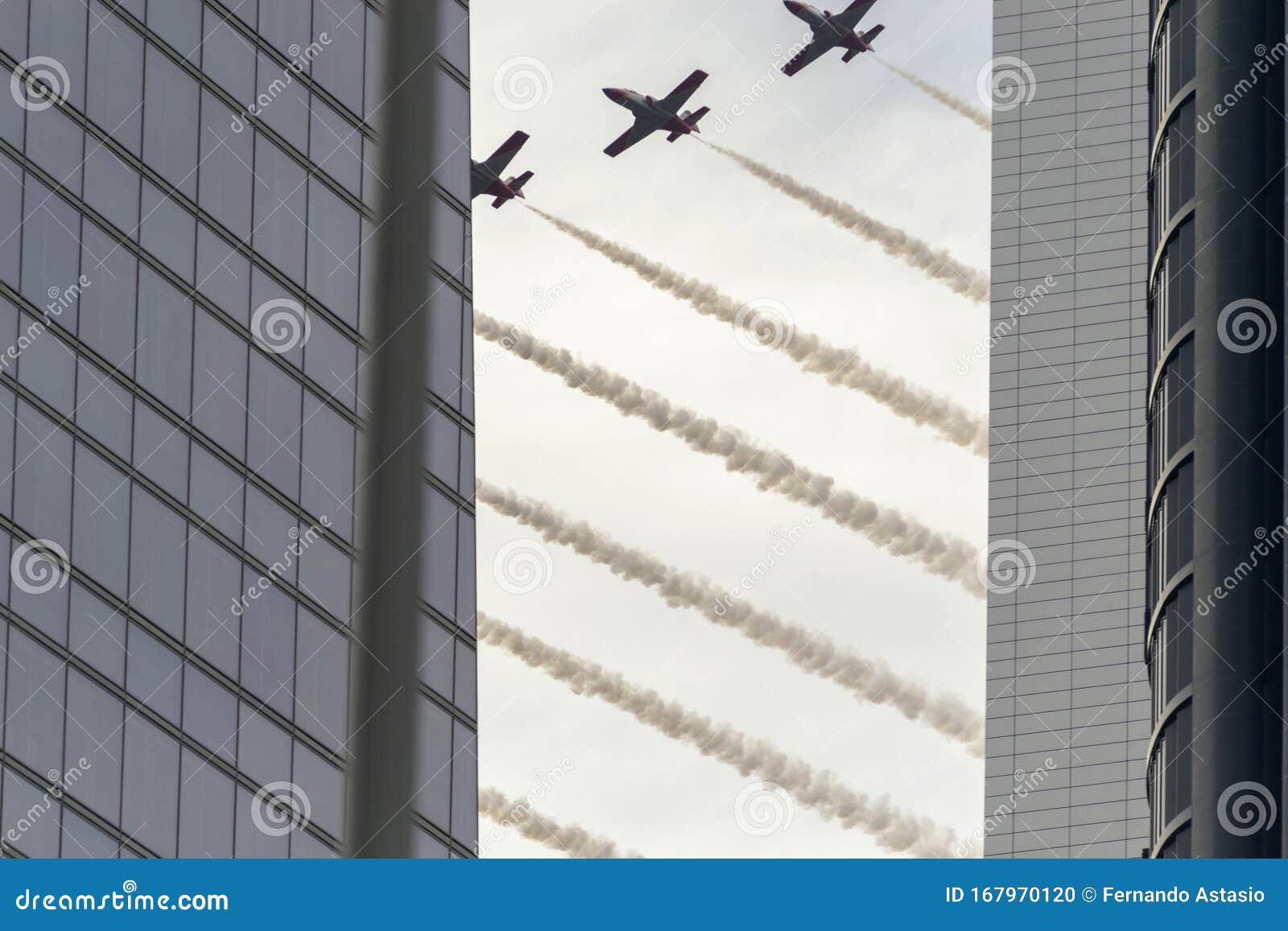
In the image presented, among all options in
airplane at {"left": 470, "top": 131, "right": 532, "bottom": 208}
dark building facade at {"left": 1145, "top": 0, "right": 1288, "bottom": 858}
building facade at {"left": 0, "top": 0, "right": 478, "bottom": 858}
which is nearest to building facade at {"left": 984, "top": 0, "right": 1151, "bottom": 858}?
airplane at {"left": 470, "top": 131, "right": 532, "bottom": 208}

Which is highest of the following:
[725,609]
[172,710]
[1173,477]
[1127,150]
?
[1127,150]

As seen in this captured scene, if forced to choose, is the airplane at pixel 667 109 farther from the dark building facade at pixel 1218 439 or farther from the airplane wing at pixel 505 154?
the dark building facade at pixel 1218 439

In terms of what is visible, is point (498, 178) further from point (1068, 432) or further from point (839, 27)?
point (1068, 432)

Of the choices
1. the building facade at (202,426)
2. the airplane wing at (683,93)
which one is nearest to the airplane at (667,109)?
the airplane wing at (683,93)

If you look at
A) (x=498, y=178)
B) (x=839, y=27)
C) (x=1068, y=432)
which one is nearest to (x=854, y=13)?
(x=839, y=27)

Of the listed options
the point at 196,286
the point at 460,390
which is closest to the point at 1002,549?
the point at 460,390

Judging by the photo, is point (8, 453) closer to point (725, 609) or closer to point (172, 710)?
point (172, 710)

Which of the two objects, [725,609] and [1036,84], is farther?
[1036,84]

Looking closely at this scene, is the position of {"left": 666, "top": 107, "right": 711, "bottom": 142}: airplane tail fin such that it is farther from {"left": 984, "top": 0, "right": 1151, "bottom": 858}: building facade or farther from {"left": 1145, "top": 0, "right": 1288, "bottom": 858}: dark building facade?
{"left": 1145, "top": 0, "right": 1288, "bottom": 858}: dark building facade
